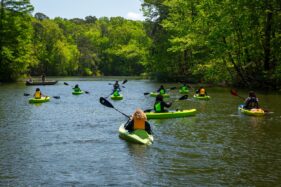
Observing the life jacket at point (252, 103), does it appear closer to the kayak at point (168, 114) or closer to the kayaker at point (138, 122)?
the kayak at point (168, 114)

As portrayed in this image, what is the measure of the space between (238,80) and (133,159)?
33.2 metres

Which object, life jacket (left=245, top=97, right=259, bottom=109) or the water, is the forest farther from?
the water

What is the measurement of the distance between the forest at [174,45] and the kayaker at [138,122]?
22.0 meters

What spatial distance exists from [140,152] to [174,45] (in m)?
47.5

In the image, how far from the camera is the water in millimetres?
10648

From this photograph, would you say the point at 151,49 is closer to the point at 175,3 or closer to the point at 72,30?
the point at 175,3

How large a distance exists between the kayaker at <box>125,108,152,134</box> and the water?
571 mm

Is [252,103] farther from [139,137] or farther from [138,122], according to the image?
[139,137]

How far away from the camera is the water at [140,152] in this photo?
10.6 metres

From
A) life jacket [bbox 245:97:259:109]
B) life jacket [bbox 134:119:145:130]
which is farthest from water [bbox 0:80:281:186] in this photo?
life jacket [bbox 245:97:259:109]

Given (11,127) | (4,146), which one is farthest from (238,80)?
(4,146)

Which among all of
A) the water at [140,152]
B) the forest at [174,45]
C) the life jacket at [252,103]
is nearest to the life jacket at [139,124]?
the water at [140,152]

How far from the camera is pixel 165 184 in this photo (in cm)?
1019

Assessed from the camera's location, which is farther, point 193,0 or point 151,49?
point 151,49
